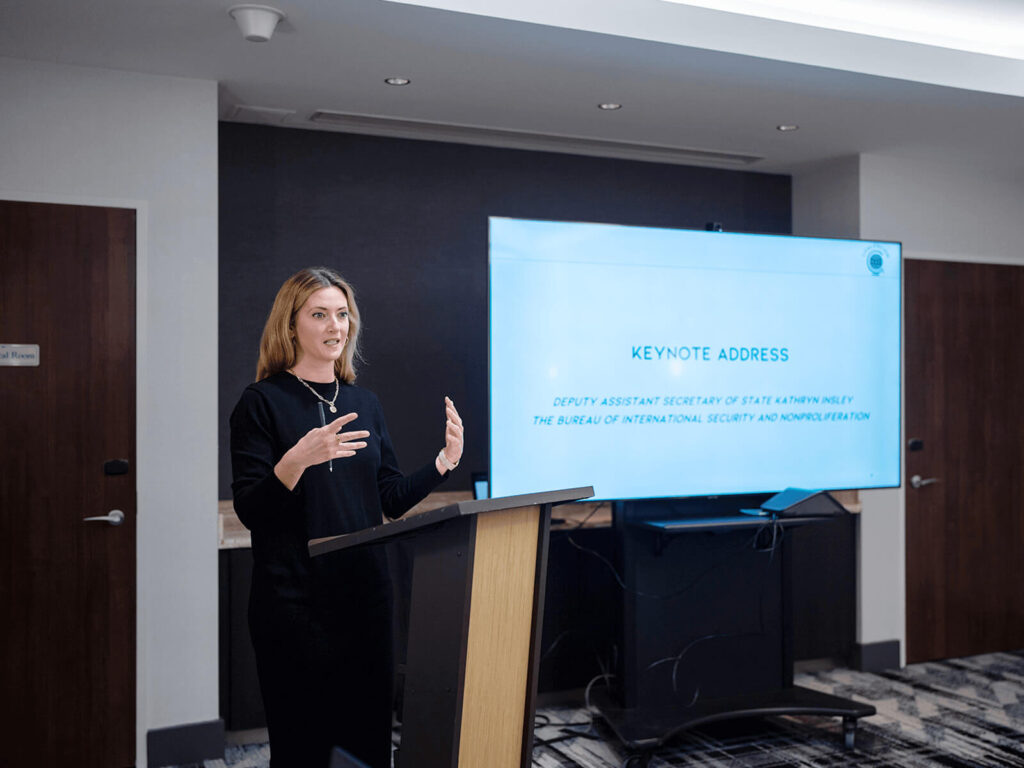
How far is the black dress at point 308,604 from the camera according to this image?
6.41 feet

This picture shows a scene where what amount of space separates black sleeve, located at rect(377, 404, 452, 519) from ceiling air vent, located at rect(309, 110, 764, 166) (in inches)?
74.2

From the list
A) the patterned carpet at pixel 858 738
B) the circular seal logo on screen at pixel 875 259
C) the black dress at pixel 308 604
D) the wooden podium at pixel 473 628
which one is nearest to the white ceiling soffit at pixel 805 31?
the circular seal logo on screen at pixel 875 259

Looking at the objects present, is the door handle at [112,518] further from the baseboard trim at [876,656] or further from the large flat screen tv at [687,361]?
the baseboard trim at [876,656]

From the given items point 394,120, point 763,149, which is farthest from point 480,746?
point 763,149

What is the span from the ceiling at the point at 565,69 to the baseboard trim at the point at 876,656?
2.32 meters

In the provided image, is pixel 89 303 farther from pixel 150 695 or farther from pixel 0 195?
pixel 150 695

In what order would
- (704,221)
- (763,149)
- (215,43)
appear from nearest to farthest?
(215,43) → (763,149) → (704,221)

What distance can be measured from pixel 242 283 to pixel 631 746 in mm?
2271

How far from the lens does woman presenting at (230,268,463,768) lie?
6.41ft

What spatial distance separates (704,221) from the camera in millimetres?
4566

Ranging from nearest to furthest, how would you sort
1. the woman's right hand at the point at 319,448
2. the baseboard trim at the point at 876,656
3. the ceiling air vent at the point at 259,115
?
1. the woman's right hand at the point at 319,448
2. the ceiling air vent at the point at 259,115
3. the baseboard trim at the point at 876,656

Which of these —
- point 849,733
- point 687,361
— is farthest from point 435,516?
point 849,733

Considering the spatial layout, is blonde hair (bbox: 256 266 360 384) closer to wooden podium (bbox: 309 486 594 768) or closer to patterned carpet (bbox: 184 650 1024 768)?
wooden podium (bbox: 309 486 594 768)

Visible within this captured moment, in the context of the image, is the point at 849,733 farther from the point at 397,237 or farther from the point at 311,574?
the point at 397,237
